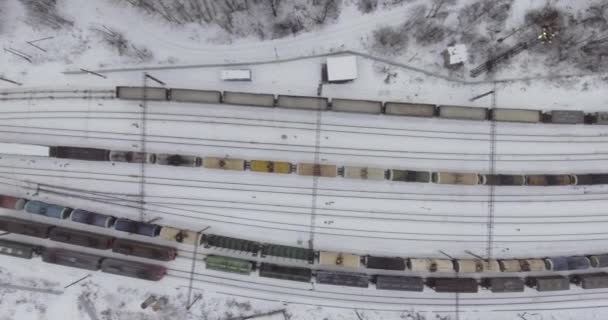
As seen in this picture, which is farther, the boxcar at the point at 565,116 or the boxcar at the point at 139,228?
the boxcar at the point at 139,228

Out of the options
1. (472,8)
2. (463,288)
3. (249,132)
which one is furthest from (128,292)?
(472,8)

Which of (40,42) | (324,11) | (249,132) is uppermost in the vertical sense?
(324,11)

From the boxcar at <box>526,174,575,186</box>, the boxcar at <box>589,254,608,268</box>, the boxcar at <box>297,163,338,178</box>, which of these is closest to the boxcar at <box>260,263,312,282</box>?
the boxcar at <box>297,163,338,178</box>

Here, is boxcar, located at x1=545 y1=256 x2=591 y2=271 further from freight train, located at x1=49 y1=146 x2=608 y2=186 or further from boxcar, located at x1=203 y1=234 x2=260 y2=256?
boxcar, located at x1=203 y1=234 x2=260 y2=256

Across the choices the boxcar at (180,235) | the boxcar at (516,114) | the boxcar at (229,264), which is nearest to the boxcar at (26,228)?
the boxcar at (180,235)

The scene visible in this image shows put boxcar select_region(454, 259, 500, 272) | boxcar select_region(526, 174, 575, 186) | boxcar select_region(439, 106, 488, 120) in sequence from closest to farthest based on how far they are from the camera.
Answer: boxcar select_region(439, 106, 488, 120), boxcar select_region(526, 174, 575, 186), boxcar select_region(454, 259, 500, 272)

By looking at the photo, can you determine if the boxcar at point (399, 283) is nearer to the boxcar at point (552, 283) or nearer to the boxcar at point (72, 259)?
the boxcar at point (552, 283)

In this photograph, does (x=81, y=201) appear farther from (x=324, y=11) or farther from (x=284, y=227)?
(x=324, y=11)

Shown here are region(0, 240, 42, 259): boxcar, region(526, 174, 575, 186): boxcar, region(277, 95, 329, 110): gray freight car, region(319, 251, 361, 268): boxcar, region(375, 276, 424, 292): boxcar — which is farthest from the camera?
region(0, 240, 42, 259): boxcar
